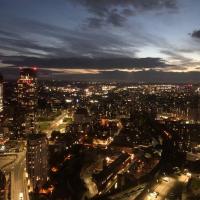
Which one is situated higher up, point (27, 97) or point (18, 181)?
point (27, 97)

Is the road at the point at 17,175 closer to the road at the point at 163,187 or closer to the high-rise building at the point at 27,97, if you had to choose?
the road at the point at 163,187

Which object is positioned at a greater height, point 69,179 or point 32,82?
point 32,82

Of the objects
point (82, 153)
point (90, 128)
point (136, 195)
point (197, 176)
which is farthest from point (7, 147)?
point (197, 176)

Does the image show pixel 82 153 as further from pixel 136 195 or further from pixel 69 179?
pixel 136 195

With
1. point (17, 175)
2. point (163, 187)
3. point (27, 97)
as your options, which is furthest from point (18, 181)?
point (27, 97)

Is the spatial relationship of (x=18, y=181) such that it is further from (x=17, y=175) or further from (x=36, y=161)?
(x=36, y=161)
